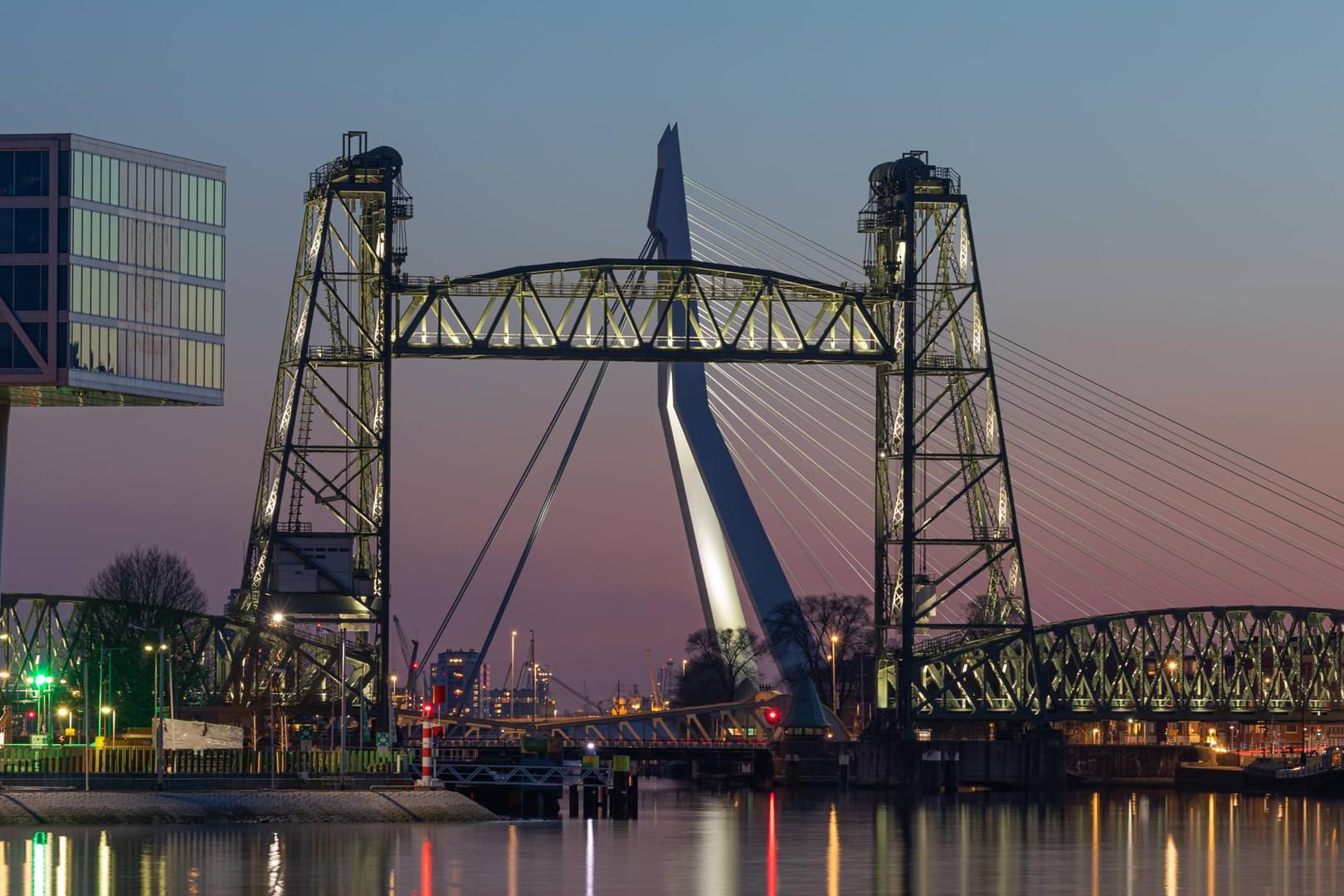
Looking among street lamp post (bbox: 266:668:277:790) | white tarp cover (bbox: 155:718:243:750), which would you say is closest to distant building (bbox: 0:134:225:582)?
white tarp cover (bbox: 155:718:243:750)

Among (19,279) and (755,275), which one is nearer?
(19,279)

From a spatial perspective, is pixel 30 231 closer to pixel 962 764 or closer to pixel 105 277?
pixel 105 277

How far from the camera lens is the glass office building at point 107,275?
3295 inches

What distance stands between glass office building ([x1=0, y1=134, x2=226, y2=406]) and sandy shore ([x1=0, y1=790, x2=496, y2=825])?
1763 centimetres

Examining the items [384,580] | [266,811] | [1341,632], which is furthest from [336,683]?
[1341,632]

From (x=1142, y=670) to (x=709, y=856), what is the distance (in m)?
78.5

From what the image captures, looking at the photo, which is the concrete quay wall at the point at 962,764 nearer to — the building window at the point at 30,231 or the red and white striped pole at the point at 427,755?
the red and white striped pole at the point at 427,755

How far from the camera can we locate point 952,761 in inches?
4525

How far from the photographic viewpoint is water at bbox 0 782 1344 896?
5078 centimetres

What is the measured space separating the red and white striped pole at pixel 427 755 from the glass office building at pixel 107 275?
18.0m

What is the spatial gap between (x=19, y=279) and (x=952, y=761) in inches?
1999

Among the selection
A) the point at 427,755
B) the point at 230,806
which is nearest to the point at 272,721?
the point at 427,755

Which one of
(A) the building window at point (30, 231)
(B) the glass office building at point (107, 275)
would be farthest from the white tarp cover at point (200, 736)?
(A) the building window at point (30, 231)

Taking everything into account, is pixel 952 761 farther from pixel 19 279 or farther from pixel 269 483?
pixel 19 279
